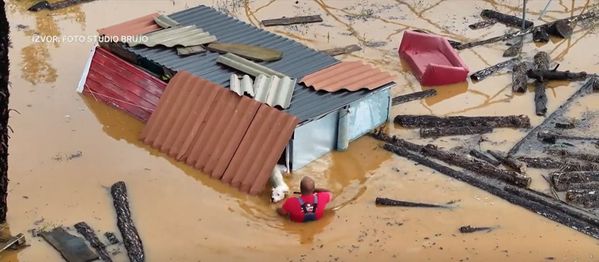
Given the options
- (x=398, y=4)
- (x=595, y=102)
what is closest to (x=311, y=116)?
(x=595, y=102)

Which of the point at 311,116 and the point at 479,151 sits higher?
the point at 311,116

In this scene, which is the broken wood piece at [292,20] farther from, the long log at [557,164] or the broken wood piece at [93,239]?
the broken wood piece at [93,239]

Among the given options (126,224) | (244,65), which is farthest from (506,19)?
(126,224)

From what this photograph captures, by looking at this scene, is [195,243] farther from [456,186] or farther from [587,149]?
[587,149]

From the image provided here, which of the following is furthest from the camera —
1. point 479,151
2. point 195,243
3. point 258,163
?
point 479,151

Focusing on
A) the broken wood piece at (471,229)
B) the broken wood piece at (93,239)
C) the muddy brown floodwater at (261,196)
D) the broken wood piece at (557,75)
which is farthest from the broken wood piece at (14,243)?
the broken wood piece at (557,75)

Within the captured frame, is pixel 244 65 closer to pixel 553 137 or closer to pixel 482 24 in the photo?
pixel 553 137
